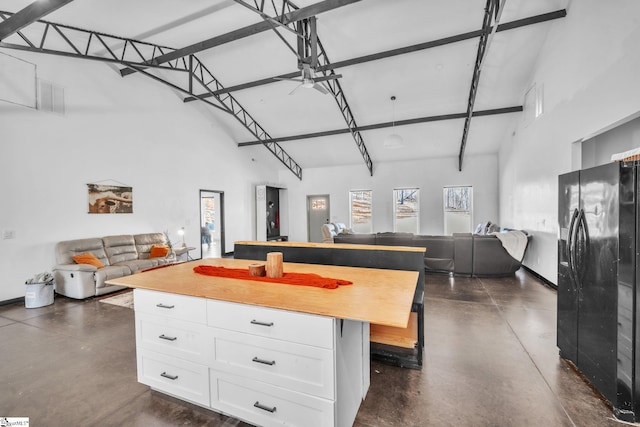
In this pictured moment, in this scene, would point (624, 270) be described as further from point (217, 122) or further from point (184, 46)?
point (217, 122)

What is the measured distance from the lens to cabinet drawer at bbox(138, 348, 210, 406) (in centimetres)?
173

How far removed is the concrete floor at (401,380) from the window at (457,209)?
601 cm

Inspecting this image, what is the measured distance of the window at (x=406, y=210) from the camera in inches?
386

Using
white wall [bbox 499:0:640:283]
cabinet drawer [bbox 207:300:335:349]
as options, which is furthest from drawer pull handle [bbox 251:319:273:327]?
white wall [bbox 499:0:640:283]

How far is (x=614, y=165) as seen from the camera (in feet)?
5.86

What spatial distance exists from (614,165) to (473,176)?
8023mm

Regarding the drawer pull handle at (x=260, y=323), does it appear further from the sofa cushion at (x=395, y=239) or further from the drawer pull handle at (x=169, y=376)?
the sofa cushion at (x=395, y=239)

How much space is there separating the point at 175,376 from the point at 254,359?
2.32 ft

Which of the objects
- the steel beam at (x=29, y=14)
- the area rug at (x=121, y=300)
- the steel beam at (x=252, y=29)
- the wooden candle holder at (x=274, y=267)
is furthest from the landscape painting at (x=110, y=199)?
the wooden candle holder at (x=274, y=267)

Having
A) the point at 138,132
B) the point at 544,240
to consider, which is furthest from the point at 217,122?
the point at 544,240

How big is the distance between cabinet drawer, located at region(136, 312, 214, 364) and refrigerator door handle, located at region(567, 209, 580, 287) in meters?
2.72

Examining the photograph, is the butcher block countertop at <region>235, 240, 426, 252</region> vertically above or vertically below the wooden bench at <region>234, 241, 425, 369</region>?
above

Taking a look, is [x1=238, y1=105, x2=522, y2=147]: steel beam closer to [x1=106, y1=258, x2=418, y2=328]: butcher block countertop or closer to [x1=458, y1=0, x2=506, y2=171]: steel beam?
[x1=458, y1=0, x2=506, y2=171]: steel beam

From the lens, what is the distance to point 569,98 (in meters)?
4.09
